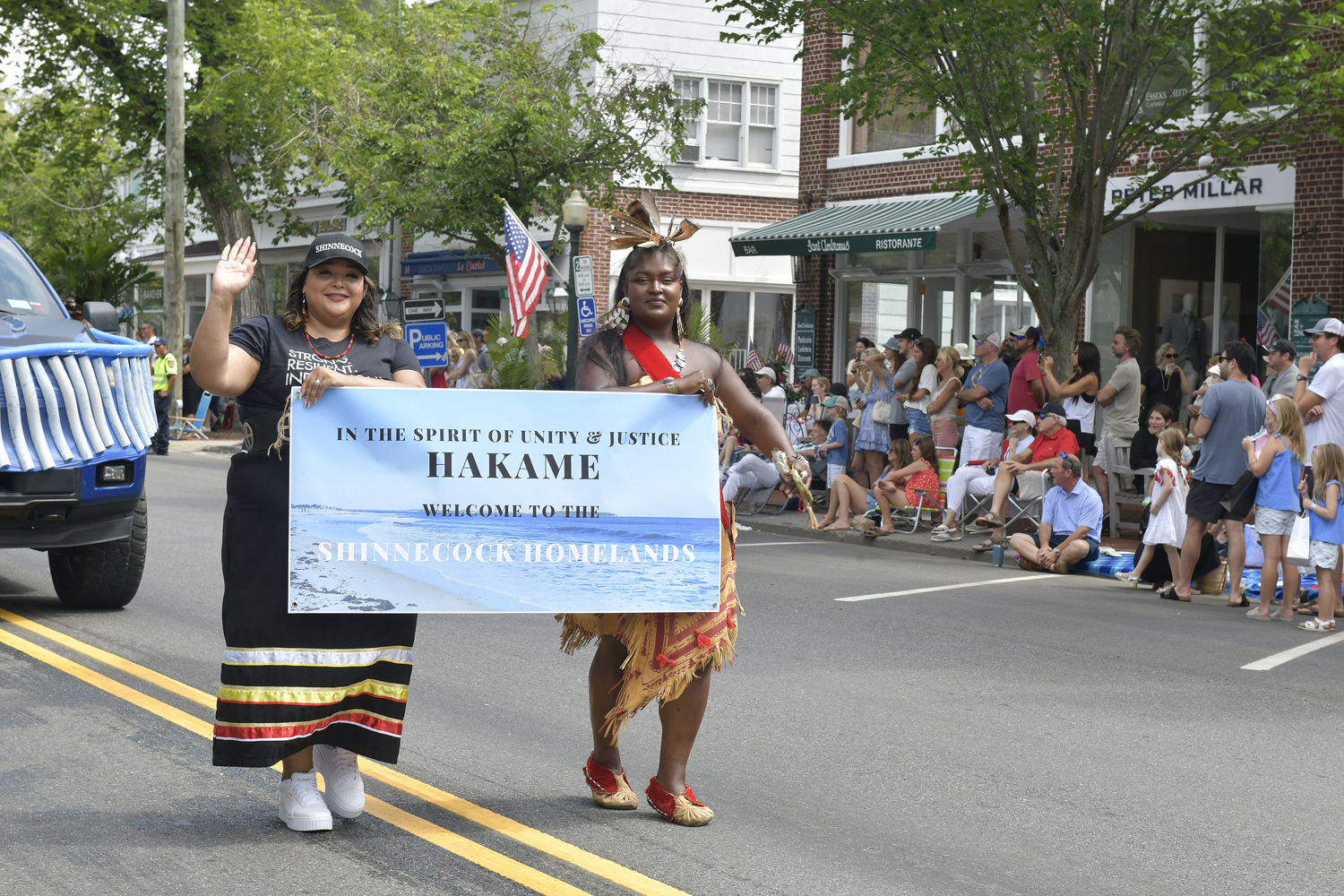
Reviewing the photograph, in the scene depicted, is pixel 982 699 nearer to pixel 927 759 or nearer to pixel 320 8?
pixel 927 759

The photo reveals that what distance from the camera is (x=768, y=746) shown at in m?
6.39

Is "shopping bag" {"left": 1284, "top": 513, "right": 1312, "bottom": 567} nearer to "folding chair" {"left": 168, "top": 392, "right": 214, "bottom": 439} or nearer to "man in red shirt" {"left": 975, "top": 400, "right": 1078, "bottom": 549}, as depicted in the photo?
"man in red shirt" {"left": 975, "top": 400, "right": 1078, "bottom": 549}

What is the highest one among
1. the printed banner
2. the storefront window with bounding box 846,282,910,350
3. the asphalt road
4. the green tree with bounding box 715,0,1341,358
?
the green tree with bounding box 715,0,1341,358

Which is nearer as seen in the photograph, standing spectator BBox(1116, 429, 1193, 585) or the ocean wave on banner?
the ocean wave on banner

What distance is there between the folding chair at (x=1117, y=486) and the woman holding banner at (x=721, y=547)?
11.4 meters

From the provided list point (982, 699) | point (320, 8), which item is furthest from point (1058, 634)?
point (320, 8)

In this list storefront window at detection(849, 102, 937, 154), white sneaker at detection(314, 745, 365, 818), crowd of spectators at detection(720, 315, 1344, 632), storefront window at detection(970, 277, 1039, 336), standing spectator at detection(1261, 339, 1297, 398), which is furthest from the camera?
storefront window at detection(849, 102, 937, 154)

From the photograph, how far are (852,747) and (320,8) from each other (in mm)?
28417

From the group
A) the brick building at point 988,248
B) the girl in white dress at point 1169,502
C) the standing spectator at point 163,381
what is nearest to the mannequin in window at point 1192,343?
the brick building at point 988,248

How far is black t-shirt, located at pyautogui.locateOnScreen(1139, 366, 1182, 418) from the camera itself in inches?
655

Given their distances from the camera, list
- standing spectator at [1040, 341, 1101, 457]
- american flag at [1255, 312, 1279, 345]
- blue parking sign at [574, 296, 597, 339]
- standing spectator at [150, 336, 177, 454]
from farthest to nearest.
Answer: standing spectator at [150, 336, 177, 454] < blue parking sign at [574, 296, 597, 339] < american flag at [1255, 312, 1279, 345] < standing spectator at [1040, 341, 1101, 457]

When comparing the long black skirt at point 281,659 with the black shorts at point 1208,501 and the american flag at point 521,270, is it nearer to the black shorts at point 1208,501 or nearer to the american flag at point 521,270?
the black shorts at point 1208,501

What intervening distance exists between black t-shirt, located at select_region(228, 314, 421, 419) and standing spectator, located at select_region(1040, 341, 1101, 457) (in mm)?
11663

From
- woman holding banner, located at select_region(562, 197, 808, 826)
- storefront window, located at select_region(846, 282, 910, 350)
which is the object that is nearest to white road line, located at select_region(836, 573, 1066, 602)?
woman holding banner, located at select_region(562, 197, 808, 826)
